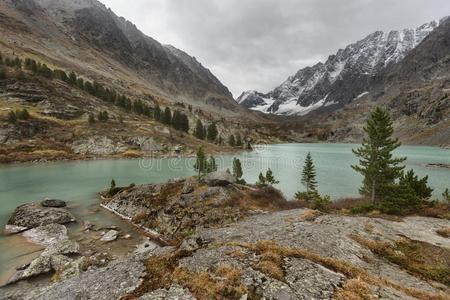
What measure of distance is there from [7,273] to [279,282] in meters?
23.1

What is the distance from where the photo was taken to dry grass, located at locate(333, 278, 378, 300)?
12404mm

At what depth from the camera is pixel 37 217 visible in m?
35.2

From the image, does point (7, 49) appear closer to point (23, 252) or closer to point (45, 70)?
point (45, 70)

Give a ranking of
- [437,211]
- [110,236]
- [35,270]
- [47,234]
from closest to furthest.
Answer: [35,270] → [47,234] → [110,236] → [437,211]

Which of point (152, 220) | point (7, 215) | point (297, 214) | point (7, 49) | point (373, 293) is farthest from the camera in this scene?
point (7, 49)

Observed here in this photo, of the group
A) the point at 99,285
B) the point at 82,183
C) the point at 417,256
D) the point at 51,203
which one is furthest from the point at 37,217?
the point at 417,256

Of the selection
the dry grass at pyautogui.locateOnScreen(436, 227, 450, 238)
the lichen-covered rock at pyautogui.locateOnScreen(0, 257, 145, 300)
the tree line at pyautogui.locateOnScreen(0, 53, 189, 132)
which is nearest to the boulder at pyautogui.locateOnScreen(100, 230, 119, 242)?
the lichen-covered rock at pyautogui.locateOnScreen(0, 257, 145, 300)

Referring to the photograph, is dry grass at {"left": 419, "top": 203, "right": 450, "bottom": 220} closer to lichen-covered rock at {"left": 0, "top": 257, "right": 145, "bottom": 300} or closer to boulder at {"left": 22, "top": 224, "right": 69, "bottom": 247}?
lichen-covered rock at {"left": 0, "top": 257, "right": 145, "bottom": 300}

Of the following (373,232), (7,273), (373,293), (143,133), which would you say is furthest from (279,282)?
(143,133)

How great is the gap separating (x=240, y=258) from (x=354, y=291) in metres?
6.56

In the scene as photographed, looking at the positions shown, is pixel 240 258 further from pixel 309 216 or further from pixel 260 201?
pixel 260 201

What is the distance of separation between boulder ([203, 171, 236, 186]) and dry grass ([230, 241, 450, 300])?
818 inches

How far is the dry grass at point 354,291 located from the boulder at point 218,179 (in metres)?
27.6

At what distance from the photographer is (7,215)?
3875 centimetres
